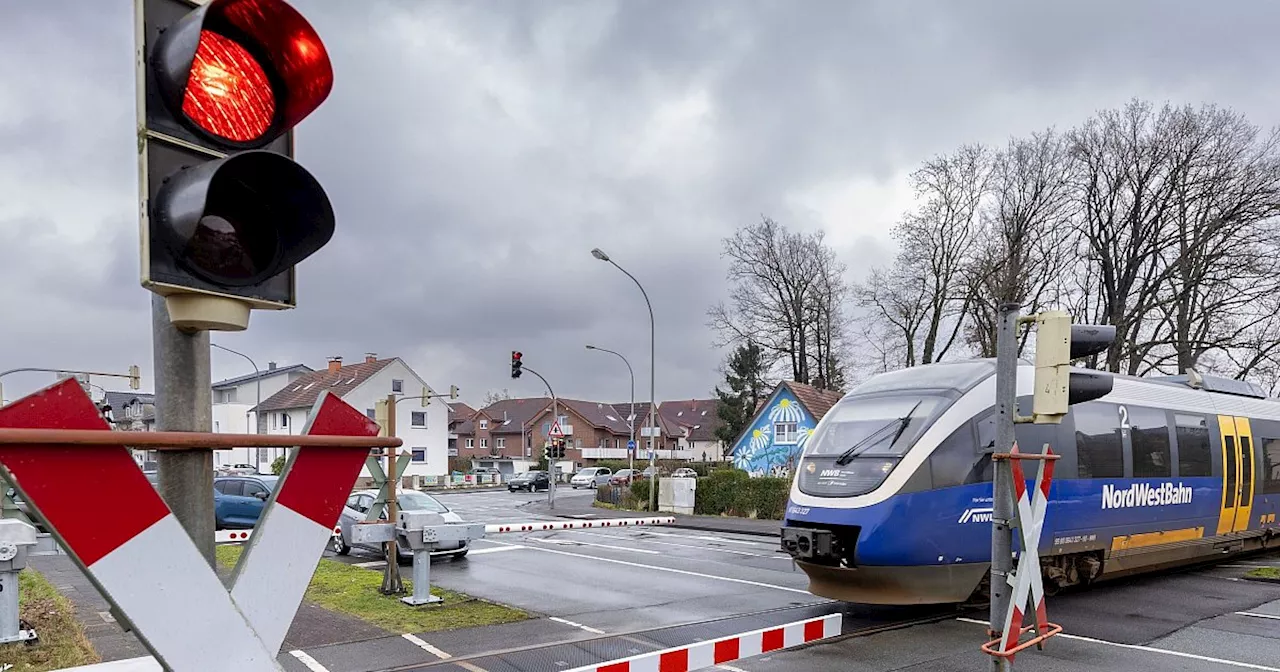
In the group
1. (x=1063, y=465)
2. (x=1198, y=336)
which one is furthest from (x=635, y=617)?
(x=1198, y=336)

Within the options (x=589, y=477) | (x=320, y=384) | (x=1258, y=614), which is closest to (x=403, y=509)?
(x=1258, y=614)

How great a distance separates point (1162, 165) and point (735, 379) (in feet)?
101

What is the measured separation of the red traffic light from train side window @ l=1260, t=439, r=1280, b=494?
1859 centimetres

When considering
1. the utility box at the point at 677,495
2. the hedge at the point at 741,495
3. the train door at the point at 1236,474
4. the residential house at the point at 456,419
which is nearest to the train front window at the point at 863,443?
the train door at the point at 1236,474

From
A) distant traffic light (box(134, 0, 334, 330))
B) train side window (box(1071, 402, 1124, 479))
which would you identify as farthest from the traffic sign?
train side window (box(1071, 402, 1124, 479))

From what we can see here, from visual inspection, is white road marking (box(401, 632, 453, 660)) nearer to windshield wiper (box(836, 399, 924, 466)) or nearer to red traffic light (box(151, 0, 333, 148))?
windshield wiper (box(836, 399, 924, 466))

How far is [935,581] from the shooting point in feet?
33.3

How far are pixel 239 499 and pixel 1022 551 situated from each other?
21.6 m

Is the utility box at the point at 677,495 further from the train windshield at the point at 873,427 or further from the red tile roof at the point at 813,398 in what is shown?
the train windshield at the point at 873,427

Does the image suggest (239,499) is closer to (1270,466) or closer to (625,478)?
(1270,466)

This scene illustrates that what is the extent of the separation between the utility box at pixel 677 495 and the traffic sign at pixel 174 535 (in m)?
30.6

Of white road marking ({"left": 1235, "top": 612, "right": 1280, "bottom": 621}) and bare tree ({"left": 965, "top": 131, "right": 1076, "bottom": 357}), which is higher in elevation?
bare tree ({"left": 965, "top": 131, "right": 1076, "bottom": 357})

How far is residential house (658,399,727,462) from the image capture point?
98.7m

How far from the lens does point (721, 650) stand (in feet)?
17.6
